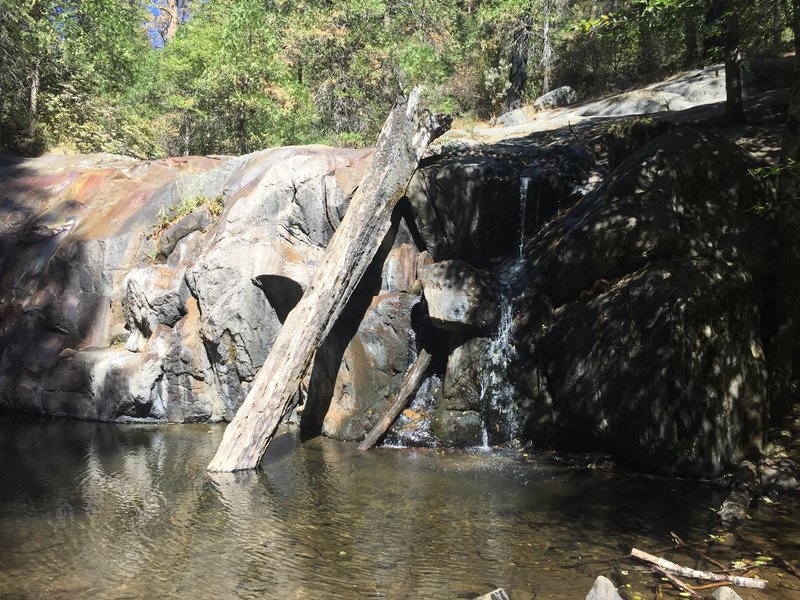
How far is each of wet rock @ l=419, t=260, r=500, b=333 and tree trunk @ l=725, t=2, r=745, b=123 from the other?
5339mm

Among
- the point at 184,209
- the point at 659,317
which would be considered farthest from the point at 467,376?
the point at 184,209

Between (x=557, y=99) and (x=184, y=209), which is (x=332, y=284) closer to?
(x=184, y=209)

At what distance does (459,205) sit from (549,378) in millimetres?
3676

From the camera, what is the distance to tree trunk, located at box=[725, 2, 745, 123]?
1071 cm

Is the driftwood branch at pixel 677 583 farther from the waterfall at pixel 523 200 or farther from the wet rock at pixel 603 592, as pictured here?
the waterfall at pixel 523 200

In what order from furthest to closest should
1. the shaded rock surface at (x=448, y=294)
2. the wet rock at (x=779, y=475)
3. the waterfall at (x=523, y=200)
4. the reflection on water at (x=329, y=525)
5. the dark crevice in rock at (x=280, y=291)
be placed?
the dark crevice in rock at (x=280, y=291), the waterfall at (x=523, y=200), the shaded rock surface at (x=448, y=294), the wet rock at (x=779, y=475), the reflection on water at (x=329, y=525)

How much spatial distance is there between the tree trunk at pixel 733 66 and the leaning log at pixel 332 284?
16.0 ft

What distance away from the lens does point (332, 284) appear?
991cm

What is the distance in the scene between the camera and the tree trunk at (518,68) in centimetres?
2383

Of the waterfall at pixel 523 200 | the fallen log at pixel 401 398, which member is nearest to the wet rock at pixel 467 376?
the fallen log at pixel 401 398

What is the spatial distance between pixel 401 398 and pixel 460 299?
174 cm

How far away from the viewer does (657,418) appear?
294 inches

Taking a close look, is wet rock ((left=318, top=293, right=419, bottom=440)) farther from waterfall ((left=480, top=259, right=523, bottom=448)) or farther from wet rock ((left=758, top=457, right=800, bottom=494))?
wet rock ((left=758, top=457, right=800, bottom=494))

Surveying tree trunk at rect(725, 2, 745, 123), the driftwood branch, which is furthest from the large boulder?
tree trunk at rect(725, 2, 745, 123)
